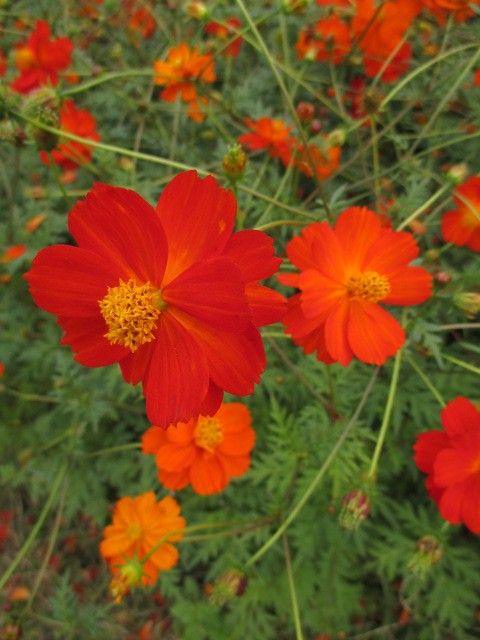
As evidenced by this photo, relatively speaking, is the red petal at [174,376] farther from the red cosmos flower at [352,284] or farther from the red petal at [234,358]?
the red cosmos flower at [352,284]

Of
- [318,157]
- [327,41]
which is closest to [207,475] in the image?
[318,157]

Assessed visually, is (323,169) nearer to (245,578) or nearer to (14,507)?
(245,578)

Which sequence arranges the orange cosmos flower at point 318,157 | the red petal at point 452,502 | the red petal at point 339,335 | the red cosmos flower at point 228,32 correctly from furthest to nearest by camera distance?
the red cosmos flower at point 228,32, the orange cosmos flower at point 318,157, the red petal at point 452,502, the red petal at point 339,335

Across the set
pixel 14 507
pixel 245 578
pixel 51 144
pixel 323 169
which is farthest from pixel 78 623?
pixel 323 169

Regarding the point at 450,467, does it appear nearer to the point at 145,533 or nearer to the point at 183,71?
the point at 145,533

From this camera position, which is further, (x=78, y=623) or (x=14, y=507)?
(x=14, y=507)

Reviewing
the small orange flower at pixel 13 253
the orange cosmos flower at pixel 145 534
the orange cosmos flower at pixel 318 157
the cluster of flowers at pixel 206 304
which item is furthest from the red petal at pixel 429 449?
the small orange flower at pixel 13 253

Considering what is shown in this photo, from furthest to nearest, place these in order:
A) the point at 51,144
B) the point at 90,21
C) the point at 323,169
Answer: the point at 90,21
the point at 323,169
the point at 51,144
